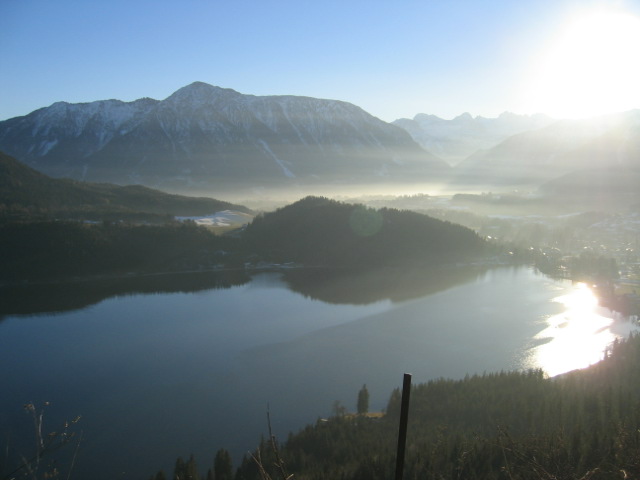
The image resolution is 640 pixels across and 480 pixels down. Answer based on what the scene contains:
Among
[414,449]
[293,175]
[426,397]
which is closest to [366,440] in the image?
[414,449]

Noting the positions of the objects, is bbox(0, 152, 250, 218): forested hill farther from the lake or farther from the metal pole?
the metal pole

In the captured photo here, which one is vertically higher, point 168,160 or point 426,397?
point 168,160

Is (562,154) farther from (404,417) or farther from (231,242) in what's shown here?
(404,417)

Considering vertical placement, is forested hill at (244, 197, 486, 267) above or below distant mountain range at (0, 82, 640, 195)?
below

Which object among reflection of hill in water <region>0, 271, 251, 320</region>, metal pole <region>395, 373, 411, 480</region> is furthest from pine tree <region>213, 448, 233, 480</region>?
reflection of hill in water <region>0, 271, 251, 320</region>

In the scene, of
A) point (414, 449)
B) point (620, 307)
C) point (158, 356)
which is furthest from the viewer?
point (620, 307)

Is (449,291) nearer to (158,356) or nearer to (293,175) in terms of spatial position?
(158,356)

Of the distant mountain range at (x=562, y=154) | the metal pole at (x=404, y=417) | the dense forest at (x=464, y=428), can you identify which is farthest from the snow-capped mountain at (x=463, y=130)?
the metal pole at (x=404, y=417)
